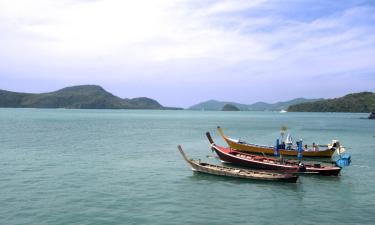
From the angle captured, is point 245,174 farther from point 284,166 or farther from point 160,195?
point 160,195

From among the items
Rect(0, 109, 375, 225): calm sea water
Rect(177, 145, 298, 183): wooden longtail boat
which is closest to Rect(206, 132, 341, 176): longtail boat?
Rect(0, 109, 375, 225): calm sea water

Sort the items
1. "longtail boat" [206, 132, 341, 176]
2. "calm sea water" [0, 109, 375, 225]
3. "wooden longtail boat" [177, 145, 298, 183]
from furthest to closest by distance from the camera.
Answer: "longtail boat" [206, 132, 341, 176], "wooden longtail boat" [177, 145, 298, 183], "calm sea water" [0, 109, 375, 225]

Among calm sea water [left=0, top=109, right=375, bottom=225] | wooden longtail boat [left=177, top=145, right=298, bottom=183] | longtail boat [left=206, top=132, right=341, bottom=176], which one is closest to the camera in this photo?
calm sea water [left=0, top=109, right=375, bottom=225]

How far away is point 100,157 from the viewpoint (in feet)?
153

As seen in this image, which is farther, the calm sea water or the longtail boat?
the longtail boat

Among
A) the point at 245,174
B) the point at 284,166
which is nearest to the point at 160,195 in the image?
the point at 245,174

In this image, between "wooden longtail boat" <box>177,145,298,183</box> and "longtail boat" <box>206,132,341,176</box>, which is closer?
"wooden longtail boat" <box>177,145,298,183</box>

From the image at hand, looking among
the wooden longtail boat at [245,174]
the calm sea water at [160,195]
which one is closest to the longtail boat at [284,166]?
the calm sea water at [160,195]

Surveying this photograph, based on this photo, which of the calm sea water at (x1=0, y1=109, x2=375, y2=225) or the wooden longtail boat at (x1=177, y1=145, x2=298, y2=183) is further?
the wooden longtail boat at (x1=177, y1=145, x2=298, y2=183)

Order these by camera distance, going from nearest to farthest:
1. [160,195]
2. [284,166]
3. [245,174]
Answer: [160,195], [245,174], [284,166]

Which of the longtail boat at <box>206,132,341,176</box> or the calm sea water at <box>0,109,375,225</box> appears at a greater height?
the longtail boat at <box>206,132,341,176</box>

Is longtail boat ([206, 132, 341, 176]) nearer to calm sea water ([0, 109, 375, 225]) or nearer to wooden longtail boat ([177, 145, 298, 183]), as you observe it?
calm sea water ([0, 109, 375, 225])

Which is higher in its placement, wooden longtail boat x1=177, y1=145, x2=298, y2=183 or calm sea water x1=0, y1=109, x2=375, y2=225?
wooden longtail boat x1=177, y1=145, x2=298, y2=183

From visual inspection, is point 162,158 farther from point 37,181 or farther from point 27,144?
point 27,144
